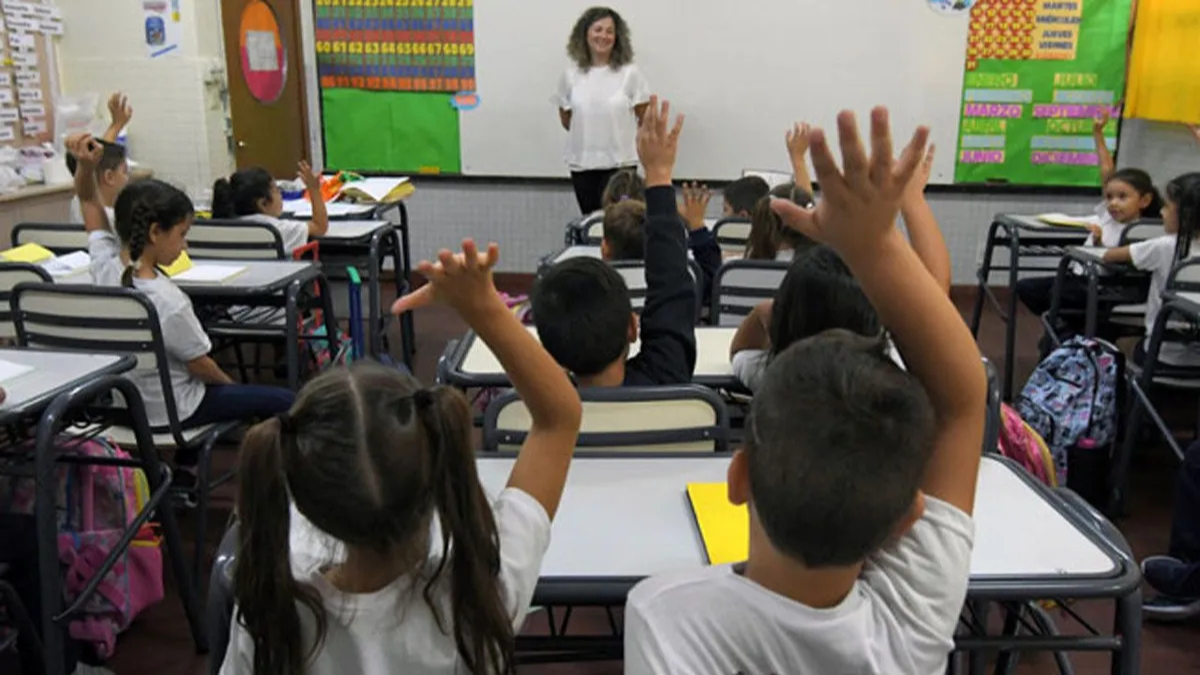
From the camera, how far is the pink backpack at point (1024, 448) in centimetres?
214

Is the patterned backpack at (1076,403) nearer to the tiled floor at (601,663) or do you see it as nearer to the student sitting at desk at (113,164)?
the tiled floor at (601,663)

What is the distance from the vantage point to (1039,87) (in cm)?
584

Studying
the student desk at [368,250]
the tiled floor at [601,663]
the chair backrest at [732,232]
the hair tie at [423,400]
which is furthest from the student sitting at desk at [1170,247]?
the hair tie at [423,400]

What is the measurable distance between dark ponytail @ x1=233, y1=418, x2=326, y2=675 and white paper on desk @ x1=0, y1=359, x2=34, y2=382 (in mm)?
1308

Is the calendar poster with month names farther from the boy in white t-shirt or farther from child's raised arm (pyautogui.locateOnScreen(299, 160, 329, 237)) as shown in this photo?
the boy in white t-shirt

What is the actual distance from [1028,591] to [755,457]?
21.4 inches

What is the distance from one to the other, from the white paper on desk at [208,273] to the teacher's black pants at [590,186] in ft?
9.38

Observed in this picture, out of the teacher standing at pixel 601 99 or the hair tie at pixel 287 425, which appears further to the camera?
the teacher standing at pixel 601 99

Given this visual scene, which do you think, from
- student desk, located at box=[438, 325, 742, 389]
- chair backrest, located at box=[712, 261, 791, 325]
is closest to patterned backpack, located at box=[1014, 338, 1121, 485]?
chair backrest, located at box=[712, 261, 791, 325]

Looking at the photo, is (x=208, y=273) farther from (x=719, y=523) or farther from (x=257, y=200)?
(x=719, y=523)

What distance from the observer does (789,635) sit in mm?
876

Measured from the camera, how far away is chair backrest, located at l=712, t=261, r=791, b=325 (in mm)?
2926

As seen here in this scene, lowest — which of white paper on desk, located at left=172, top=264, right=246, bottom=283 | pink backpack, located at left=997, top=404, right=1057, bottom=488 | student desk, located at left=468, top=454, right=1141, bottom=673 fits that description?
pink backpack, located at left=997, top=404, right=1057, bottom=488

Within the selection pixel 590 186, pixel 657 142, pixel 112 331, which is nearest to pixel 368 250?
pixel 112 331
